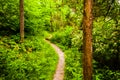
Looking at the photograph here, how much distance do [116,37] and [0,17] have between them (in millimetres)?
13366

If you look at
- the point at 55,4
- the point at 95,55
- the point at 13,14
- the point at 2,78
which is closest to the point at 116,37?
the point at 95,55

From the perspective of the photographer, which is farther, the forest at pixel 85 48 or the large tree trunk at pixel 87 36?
the forest at pixel 85 48

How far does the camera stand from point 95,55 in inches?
645

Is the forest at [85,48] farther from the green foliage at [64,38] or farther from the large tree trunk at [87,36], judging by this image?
the green foliage at [64,38]

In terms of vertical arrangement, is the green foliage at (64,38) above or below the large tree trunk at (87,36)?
below

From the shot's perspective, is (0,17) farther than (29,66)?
Yes

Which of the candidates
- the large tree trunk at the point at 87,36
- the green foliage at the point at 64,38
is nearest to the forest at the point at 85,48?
the large tree trunk at the point at 87,36

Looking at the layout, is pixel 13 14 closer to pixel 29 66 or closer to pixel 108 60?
pixel 29 66

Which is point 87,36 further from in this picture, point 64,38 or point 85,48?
point 64,38

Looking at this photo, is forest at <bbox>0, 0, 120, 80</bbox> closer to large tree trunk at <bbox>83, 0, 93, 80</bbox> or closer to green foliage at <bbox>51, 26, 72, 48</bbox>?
large tree trunk at <bbox>83, 0, 93, 80</bbox>

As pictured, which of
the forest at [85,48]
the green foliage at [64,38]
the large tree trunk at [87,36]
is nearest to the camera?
the large tree trunk at [87,36]

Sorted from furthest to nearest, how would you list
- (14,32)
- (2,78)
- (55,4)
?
(55,4) → (14,32) → (2,78)

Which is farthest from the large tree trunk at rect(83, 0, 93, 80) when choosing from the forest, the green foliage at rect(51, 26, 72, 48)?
the green foliage at rect(51, 26, 72, 48)

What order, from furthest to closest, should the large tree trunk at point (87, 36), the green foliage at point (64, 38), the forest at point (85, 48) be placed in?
the green foliage at point (64, 38) < the forest at point (85, 48) < the large tree trunk at point (87, 36)
